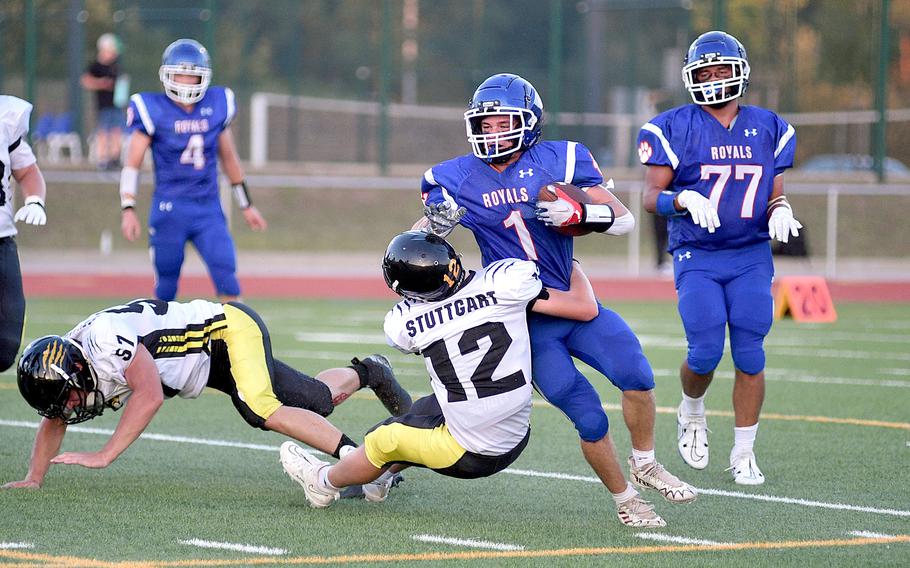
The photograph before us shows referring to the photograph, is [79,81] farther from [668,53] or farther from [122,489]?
[122,489]

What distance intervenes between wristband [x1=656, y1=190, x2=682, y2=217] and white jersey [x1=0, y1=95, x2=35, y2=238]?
121 inches

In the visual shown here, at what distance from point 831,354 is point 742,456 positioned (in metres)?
4.84

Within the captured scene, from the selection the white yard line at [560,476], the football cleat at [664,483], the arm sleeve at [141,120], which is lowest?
the white yard line at [560,476]

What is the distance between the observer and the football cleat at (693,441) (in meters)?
6.16

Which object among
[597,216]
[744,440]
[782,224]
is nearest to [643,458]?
[744,440]

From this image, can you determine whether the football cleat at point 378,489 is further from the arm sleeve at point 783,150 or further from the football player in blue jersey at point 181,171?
the football player in blue jersey at point 181,171

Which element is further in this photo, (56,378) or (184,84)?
(184,84)

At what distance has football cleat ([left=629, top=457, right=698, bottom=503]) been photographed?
5168mm

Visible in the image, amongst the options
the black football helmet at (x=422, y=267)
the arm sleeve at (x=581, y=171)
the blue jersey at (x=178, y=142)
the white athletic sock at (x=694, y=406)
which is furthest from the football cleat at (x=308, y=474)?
the blue jersey at (x=178, y=142)

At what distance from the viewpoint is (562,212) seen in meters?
4.96

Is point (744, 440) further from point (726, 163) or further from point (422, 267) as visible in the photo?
point (422, 267)

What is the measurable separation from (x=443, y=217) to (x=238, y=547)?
1.47 meters

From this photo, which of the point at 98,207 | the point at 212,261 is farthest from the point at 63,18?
the point at 212,261

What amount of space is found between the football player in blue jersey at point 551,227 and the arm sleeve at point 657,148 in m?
0.97
